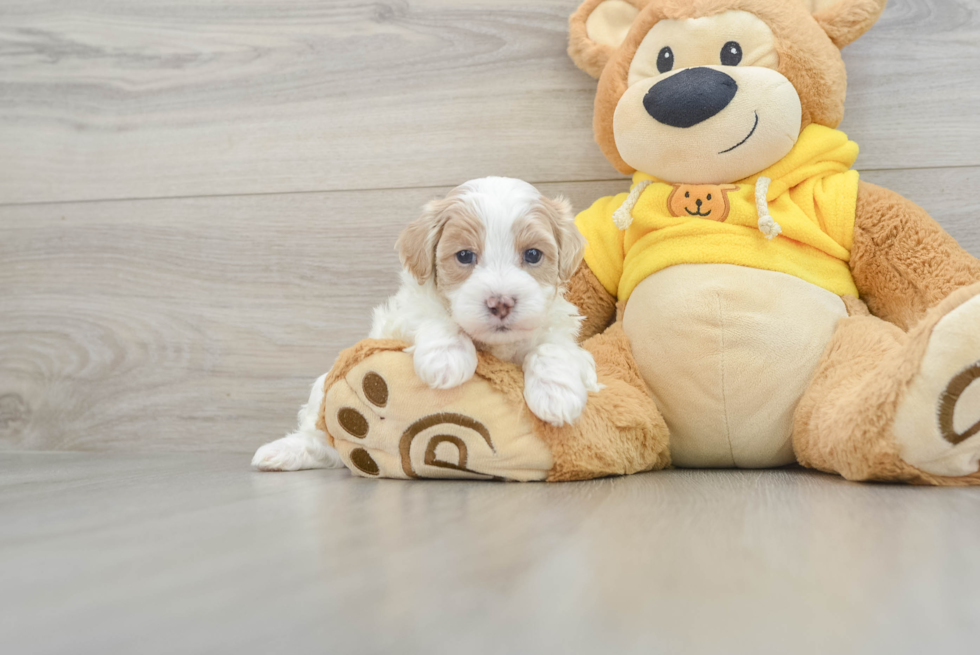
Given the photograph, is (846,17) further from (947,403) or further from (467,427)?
(467,427)

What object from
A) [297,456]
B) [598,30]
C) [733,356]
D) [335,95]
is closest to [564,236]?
[733,356]

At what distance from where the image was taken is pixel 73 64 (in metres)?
1.46

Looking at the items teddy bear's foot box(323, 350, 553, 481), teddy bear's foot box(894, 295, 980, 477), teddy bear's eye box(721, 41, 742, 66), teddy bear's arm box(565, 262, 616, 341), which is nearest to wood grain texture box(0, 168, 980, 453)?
teddy bear's arm box(565, 262, 616, 341)

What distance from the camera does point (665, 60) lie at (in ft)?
3.36

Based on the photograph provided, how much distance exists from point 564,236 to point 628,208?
0.19 metres

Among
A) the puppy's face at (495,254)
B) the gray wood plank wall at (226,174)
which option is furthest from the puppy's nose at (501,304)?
the gray wood plank wall at (226,174)

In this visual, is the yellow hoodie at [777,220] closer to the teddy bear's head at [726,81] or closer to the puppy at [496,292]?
the teddy bear's head at [726,81]

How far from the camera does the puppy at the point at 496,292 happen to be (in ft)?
2.74

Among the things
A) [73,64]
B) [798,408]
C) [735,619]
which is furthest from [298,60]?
[735,619]

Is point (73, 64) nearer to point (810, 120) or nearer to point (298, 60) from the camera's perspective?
point (298, 60)

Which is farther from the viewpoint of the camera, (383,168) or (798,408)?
(383,168)

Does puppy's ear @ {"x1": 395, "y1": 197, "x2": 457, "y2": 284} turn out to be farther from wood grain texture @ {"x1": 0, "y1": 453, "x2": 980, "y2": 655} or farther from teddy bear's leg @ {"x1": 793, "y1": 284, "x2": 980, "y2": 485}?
teddy bear's leg @ {"x1": 793, "y1": 284, "x2": 980, "y2": 485}

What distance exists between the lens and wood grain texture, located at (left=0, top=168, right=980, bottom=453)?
1.37 m

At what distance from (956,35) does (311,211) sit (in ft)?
3.92
